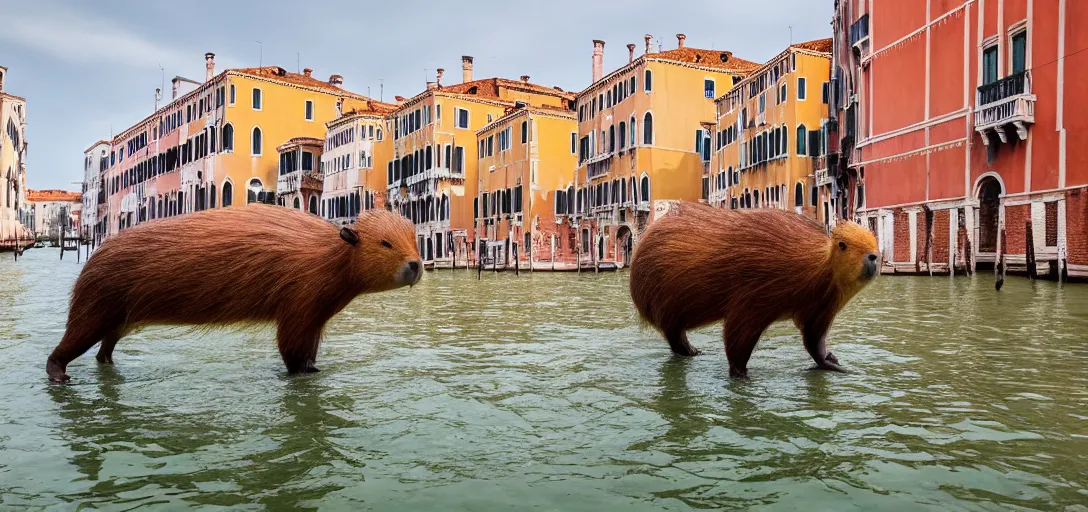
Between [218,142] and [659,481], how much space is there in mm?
58111

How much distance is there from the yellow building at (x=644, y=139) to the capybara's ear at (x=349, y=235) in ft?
105

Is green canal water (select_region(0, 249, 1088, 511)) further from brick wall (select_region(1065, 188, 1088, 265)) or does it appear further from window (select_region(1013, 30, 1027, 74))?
window (select_region(1013, 30, 1027, 74))

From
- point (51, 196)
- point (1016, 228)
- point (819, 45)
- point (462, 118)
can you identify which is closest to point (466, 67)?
point (462, 118)

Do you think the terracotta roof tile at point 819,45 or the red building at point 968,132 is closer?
the red building at point 968,132

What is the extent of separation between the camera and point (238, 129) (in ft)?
186

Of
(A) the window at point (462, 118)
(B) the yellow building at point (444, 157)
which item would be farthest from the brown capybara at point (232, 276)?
(A) the window at point (462, 118)

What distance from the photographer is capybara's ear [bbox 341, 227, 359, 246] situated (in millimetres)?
5762

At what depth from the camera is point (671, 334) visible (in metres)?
6.86

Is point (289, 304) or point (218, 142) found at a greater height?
point (218, 142)

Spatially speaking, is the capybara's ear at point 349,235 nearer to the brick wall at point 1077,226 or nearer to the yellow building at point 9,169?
the brick wall at point 1077,226

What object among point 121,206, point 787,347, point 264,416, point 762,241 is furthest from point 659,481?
point 121,206

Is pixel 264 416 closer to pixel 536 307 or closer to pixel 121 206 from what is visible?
pixel 536 307

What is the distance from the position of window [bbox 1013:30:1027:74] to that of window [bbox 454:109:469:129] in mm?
32213

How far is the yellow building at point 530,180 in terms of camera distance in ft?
148
